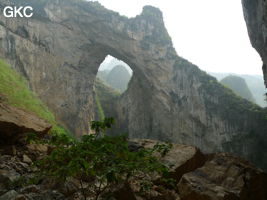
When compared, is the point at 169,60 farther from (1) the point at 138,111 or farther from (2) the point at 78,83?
(2) the point at 78,83

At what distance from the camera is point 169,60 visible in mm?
36219

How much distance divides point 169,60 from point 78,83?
1108 centimetres

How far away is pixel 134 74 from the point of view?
38188 millimetres

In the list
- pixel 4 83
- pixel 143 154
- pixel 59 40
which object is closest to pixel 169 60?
pixel 59 40

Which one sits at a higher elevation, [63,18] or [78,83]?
[63,18]

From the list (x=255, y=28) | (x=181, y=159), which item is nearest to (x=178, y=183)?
(x=181, y=159)

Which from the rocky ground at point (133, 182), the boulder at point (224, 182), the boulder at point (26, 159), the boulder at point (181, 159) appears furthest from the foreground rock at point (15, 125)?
the boulder at point (224, 182)

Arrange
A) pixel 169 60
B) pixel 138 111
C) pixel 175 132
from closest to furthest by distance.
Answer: pixel 175 132
pixel 169 60
pixel 138 111

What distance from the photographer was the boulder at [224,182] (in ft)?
23.7

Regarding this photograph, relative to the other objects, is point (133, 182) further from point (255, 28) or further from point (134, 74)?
point (134, 74)

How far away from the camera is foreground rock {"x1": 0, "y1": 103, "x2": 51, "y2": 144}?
32.0 feet

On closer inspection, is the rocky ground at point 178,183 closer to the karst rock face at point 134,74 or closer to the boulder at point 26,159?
the boulder at point 26,159

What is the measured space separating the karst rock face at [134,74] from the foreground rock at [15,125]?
64.9 feet

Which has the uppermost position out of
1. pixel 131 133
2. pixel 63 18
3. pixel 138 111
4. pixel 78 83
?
pixel 63 18
